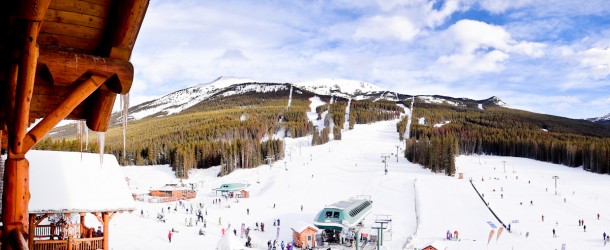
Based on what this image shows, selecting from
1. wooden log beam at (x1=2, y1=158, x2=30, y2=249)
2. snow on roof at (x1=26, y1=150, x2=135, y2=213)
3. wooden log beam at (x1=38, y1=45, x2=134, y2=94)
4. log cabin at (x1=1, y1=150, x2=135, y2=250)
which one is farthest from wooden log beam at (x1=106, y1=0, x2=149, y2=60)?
snow on roof at (x1=26, y1=150, x2=135, y2=213)

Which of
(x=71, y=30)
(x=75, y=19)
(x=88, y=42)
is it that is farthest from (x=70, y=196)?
(x=75, y=19)

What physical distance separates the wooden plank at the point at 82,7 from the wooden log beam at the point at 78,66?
432 mm

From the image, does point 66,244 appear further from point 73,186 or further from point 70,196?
point 73,186

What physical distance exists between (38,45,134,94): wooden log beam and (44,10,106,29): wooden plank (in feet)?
0.97

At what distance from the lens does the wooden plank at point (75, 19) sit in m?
4.88

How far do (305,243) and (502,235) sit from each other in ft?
42.2

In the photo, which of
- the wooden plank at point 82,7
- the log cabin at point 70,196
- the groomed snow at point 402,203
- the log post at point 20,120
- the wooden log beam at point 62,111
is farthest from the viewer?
the groomed snow at point 402,203

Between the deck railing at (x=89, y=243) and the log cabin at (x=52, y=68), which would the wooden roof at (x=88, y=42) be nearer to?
the log cabin at (x=52, y=68)

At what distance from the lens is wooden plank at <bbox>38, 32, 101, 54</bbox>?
4.94 meters

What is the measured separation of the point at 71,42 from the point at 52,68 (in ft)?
1.47

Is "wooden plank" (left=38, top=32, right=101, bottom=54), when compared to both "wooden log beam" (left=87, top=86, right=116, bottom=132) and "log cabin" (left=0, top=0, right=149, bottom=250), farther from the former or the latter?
"wooden log beam" (left=87, top=86, right=116, bottom=132)

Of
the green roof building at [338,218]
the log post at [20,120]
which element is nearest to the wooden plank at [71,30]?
the log post at [20,120]

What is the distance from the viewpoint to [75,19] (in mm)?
5012

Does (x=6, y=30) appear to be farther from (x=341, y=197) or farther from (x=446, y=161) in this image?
(x=446, y=161)
